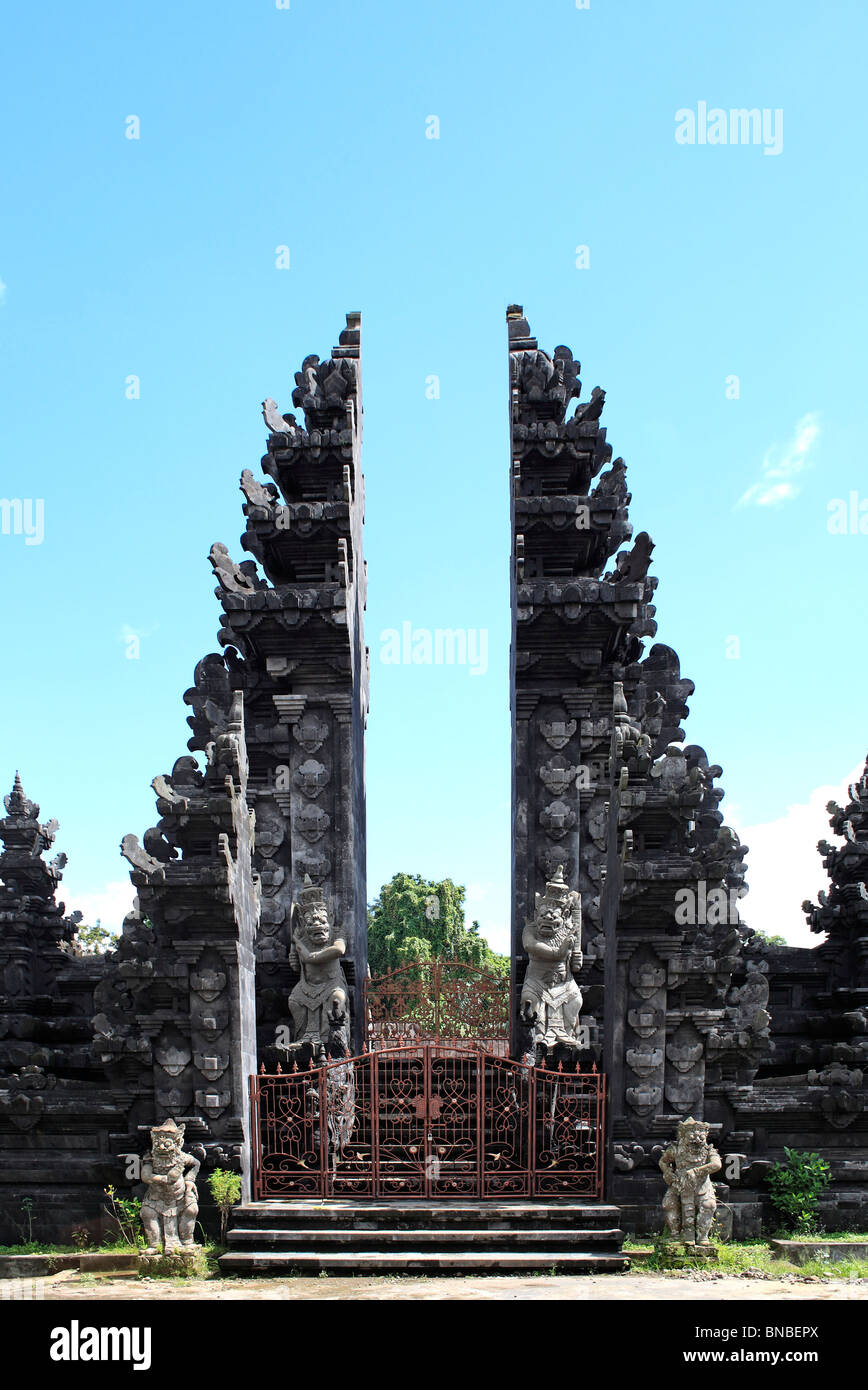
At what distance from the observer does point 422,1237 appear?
12719 millimetres

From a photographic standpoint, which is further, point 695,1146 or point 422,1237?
point 695,1146

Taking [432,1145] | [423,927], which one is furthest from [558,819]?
[423,927]

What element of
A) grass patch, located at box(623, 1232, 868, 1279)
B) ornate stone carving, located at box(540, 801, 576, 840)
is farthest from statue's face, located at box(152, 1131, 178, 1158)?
ornate stone carving, located at box(540, 801, 576, 840)

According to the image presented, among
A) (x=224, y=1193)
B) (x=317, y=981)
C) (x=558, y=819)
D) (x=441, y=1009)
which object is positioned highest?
(x=558, y=819)

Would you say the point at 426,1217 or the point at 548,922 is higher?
the point at 548,922

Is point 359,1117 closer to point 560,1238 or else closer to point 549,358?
point 560,1238

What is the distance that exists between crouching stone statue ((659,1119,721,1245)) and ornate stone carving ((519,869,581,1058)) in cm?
298

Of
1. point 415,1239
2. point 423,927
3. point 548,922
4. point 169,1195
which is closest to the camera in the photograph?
point 415,1239

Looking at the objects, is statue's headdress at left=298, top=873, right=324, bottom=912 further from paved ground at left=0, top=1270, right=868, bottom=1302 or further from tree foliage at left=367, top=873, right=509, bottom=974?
tree foliage at left=367, top=873, right=509, bottom=974

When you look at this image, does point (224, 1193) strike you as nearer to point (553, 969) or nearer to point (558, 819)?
point (553, 969)

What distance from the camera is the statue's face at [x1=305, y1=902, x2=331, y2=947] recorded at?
16.6 meters

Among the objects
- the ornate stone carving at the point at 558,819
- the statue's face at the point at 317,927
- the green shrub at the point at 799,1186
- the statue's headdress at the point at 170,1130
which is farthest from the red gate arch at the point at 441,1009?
the statue's headdress at the point at 170,1130

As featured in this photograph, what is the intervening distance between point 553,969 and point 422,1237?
14.7 ft

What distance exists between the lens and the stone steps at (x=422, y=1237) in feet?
40.4
